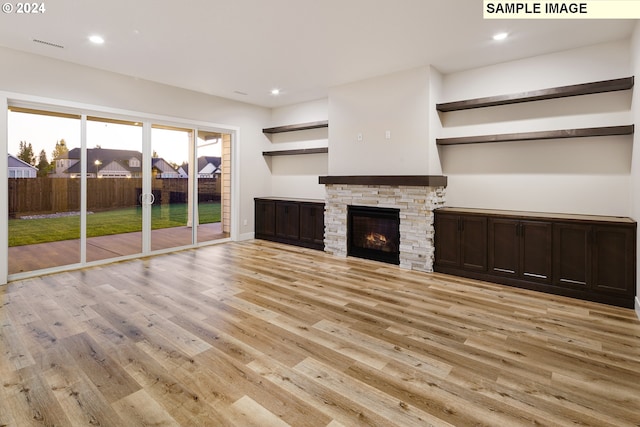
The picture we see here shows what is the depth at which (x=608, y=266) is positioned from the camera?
12.1 ft

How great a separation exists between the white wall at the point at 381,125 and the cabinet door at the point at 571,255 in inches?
72.2

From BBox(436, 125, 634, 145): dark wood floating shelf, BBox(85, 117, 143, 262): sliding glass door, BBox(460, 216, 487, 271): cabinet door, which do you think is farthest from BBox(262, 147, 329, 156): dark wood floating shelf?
BBox(460, 216, 487, 271): cabinet door

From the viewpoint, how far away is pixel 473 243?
460 cm

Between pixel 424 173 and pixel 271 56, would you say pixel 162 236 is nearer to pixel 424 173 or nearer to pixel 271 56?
pixel 271 56

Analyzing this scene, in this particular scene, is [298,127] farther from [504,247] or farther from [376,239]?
[504,247]

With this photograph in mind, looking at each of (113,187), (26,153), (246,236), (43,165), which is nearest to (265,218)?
(246,236)

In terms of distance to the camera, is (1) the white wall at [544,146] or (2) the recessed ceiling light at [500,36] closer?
(2) the recessed ceiling light at [500,36]

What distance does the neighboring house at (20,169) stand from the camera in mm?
4371

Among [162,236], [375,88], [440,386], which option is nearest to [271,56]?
[375,88]

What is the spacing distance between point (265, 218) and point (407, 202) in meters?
3.32

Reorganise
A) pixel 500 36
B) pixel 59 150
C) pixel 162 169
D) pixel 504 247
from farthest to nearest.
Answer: pixel 162 169 → pixel 59 150 → pixel 504 247 → pixel 500 36

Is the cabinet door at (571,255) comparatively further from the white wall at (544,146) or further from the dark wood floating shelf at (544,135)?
the dark wood floating shelf at (544,135)

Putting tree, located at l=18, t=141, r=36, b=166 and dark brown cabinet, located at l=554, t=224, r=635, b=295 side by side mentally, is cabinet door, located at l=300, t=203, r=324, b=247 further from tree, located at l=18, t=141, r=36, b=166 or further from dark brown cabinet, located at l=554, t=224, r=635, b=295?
tree, located at l=18, t=141, r=36, b=166

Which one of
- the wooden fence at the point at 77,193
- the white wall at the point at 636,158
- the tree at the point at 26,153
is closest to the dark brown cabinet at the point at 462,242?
the white wall at the point at 636,158
